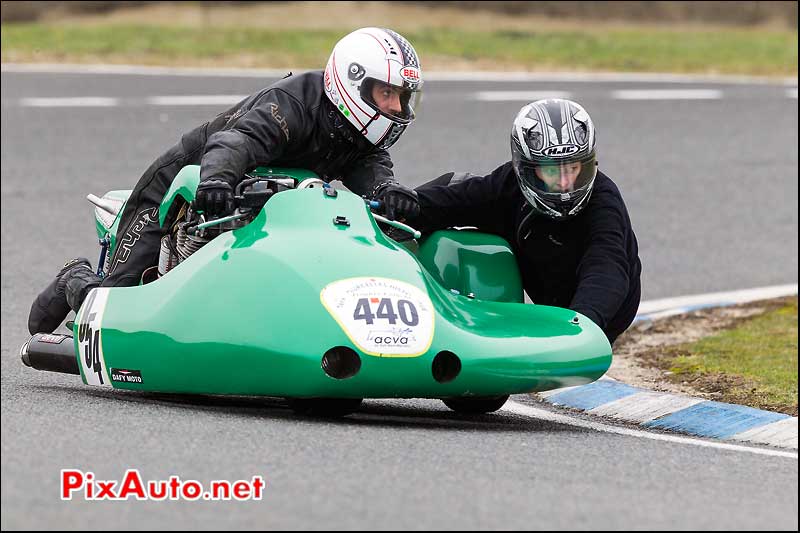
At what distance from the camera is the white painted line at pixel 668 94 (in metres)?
18.9

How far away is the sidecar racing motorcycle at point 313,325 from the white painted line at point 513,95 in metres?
11.1

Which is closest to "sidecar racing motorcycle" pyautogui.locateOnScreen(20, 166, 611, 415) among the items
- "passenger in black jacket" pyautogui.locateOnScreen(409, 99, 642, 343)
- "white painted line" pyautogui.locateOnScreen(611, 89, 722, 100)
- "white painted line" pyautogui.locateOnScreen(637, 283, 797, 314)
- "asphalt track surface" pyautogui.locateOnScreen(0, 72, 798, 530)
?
"asphalt track surface" pyautogui.locateOnScreen(0, 72, 798, 530)

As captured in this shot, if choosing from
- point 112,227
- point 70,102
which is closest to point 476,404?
point 112,227

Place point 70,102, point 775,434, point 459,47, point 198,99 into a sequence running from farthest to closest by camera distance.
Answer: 1. point 459,47
2. point 198,99
3. point 70,102
4. point 775,434

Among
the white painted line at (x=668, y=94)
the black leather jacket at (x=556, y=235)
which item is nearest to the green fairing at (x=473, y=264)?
the black leather jacket at (x=556, y=235)

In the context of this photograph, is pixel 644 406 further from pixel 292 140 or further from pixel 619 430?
pixel 292 140

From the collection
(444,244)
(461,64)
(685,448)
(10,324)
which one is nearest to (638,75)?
(461,64)

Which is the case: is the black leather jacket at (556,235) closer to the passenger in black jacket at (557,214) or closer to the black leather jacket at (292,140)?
the passenger in black jacket at (557,214)

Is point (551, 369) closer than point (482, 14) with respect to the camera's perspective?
Yes

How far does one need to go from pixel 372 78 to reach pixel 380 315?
1705 millimetres

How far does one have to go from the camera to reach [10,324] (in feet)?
33.3

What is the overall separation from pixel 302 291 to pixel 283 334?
19 centimetres

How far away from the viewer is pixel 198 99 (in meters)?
17.1

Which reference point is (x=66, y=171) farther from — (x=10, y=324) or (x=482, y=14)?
(x=482, y=14)
